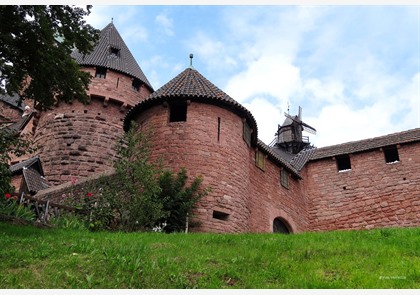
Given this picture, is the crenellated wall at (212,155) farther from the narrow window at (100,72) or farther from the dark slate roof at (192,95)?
the narrow window at (100,72)

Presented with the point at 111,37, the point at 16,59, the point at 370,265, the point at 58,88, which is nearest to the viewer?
the point at 370,265

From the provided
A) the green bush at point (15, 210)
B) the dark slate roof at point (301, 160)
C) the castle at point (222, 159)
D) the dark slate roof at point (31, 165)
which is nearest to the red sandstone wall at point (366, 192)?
the castle at point (222, 159)

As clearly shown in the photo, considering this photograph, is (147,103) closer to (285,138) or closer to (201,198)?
(201,198)

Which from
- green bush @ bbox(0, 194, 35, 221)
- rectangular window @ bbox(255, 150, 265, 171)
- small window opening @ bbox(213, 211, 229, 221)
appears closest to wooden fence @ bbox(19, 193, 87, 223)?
green bush @ bbox(0, 194, 35, 221)

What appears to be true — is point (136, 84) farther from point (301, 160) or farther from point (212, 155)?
point (212, 155)

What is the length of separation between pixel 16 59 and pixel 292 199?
13.8 meters

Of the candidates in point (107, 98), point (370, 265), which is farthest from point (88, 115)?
point (370, 265)

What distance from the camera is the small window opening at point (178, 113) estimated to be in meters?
15.8

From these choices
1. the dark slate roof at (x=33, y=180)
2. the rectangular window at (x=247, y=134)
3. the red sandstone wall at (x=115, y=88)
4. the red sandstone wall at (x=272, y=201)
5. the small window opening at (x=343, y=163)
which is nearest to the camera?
the rectangular window at (x=247, y=134)

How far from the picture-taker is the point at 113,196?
12258 millimetres

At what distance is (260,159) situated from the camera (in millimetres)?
18812

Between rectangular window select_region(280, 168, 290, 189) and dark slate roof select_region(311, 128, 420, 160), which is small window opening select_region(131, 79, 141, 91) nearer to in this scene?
rectangular window select_region(280, 168, 290, 189)

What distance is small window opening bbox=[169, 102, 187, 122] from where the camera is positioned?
15.8 metres

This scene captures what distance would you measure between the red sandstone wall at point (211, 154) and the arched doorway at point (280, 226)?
12.7ft
